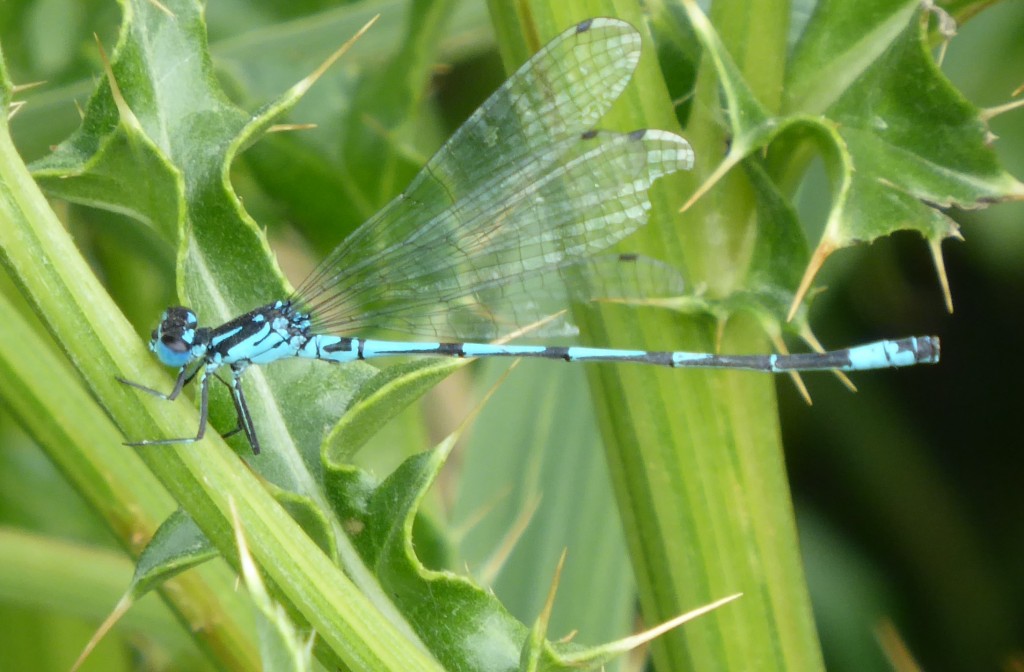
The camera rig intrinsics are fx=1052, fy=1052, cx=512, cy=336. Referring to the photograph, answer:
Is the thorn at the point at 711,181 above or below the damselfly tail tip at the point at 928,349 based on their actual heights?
above

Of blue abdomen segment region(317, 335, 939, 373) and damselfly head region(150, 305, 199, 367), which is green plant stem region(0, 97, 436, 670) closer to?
damselfly head region(150, 305, 199, 367)

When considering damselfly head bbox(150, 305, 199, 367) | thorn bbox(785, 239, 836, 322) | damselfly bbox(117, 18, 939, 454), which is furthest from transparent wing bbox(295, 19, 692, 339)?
damselfly head bbox(150, 305, 199, 367)

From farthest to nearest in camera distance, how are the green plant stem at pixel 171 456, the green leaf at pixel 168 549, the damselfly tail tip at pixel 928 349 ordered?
the damselfly tail tip at pixel 928 349 → the green leaf at pixel 168 549 → the green plant stem at pixel 171 456

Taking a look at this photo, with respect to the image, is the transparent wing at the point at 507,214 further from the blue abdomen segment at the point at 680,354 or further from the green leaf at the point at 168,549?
the green leaf at the point at 168,549

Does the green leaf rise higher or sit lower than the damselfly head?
lower

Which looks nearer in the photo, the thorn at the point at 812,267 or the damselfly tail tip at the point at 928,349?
the thorn at the point at 812,267

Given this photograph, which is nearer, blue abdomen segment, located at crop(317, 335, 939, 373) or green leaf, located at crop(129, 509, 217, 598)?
green leaf, located at crop(129, 509, 217, 598)

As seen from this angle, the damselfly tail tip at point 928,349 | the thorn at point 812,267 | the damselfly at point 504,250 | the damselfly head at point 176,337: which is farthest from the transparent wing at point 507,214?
the damselfly tail tip at point 928,349

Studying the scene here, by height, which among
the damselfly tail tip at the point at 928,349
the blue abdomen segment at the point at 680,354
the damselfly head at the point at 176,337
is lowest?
the damselfly tail tip at the point at 928,349
